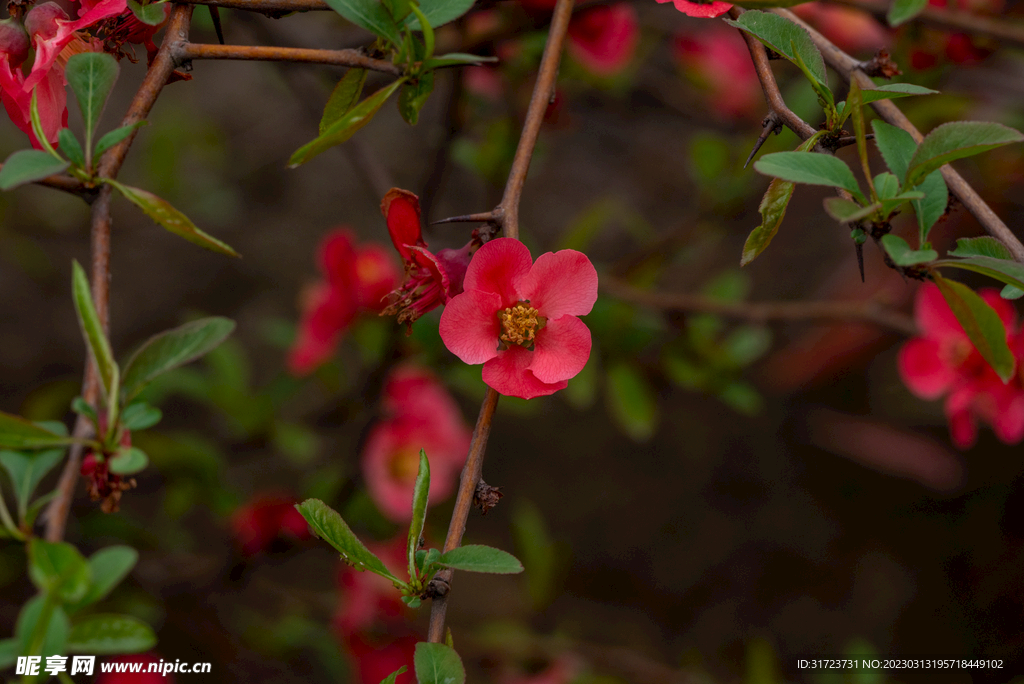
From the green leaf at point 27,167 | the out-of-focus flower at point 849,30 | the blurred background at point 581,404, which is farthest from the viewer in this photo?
the out-of-focus flower at point 849,30

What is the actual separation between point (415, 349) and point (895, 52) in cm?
82

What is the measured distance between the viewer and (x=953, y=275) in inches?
48.4

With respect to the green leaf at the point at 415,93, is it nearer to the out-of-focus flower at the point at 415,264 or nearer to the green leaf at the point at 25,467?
the out-of-focus flower at the point at 415,264

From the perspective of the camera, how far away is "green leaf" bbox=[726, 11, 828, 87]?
380 mm

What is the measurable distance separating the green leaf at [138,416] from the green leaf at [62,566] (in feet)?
0.26

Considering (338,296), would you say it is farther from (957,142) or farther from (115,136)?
(957,142)

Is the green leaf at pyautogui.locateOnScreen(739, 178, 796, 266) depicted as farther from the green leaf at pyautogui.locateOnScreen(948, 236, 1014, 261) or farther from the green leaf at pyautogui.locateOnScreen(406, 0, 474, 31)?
the green leaf at pyautogui.locateOnScreen(406, 0, 474, 31)

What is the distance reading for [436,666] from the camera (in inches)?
→ 13.8

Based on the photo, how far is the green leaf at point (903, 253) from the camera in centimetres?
35

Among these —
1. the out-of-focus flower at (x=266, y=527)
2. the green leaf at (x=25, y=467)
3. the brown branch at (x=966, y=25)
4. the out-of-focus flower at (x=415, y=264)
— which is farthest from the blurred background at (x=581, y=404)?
the green leaf at (x=25, y=467)

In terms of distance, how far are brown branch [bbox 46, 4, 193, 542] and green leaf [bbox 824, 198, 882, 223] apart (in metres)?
0.40

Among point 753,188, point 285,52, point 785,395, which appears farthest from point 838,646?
point 285,52

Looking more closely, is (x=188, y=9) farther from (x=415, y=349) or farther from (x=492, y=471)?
(x=492, y=471)

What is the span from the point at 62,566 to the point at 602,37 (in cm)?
93
